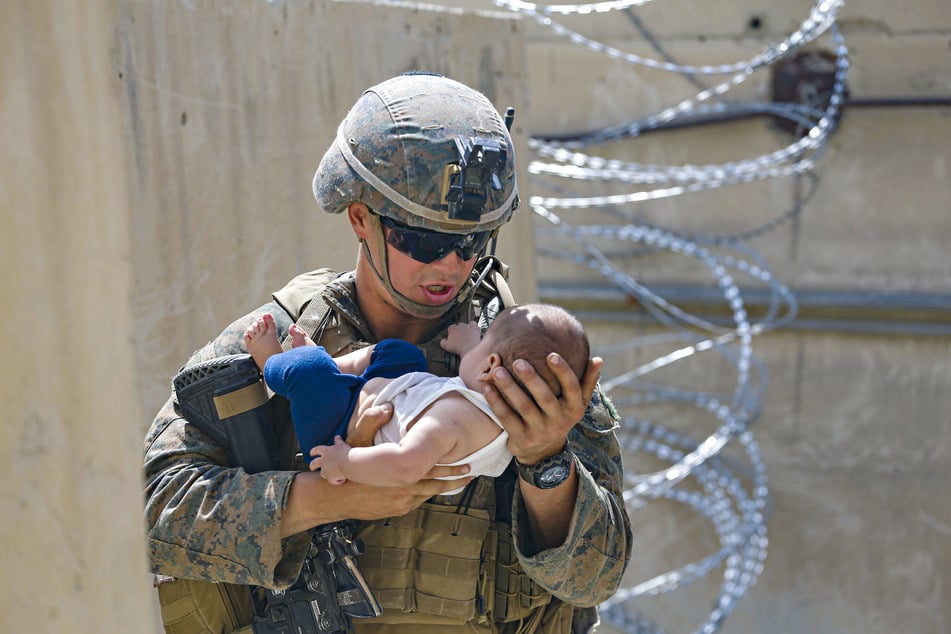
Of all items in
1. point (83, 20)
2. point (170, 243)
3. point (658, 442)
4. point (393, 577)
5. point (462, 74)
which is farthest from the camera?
point (658, 442)

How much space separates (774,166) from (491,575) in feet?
14.8

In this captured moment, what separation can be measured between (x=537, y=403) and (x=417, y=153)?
50 cm

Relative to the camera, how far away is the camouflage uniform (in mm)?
1936

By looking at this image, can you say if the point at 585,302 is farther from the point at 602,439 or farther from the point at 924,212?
the point at 602,439

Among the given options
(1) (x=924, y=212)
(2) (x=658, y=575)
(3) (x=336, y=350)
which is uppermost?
(3) (x=336, y=350)

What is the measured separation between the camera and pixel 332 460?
1.87 m

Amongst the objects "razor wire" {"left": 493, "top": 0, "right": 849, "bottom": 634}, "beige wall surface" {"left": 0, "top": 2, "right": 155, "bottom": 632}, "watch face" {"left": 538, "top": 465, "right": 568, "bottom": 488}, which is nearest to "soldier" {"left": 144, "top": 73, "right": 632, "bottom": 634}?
"watch face" {"left": 538, "top": 465, "right": 568, "bottom": 488}

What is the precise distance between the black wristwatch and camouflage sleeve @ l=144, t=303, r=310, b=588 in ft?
1.32

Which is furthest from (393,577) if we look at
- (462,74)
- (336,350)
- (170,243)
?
(462,74)

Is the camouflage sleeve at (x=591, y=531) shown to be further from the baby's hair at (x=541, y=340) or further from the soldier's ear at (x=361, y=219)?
the soldier's ear at (x=361, y=219)

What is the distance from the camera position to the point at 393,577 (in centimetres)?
209

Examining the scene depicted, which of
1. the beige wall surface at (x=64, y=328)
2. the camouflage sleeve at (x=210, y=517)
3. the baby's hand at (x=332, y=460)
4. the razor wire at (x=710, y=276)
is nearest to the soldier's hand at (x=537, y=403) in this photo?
the baby's hand at (x=332, y=460)

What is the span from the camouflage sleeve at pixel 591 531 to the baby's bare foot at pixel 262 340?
19.4 inches

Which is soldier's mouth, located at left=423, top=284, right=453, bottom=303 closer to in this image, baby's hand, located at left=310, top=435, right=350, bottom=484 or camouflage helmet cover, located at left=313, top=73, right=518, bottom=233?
camouflage helmet cover, located at left=313, top=73, right=518, bottom=233
